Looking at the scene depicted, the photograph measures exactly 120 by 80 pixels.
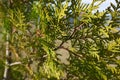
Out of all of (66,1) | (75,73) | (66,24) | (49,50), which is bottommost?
(75,73)

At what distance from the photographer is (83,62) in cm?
698

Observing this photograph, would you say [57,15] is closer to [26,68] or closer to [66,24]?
[66,24]

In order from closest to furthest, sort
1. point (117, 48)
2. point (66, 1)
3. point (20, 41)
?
1. point (66, 1)
2. point (117, 48)
3. point (20, 41)

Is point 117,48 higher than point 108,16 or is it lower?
lower

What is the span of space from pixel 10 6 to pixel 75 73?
230 cm

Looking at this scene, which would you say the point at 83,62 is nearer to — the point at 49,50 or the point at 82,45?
the point at 82,45

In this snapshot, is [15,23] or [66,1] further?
[15,23]

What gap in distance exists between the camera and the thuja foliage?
6594 mm

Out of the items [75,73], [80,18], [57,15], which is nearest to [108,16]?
[80,18]

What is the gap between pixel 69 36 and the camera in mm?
6801

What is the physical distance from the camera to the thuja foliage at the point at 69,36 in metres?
6.59

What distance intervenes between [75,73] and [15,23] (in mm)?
1905

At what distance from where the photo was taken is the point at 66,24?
684cm

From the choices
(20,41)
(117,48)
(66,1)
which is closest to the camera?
(66,1)
